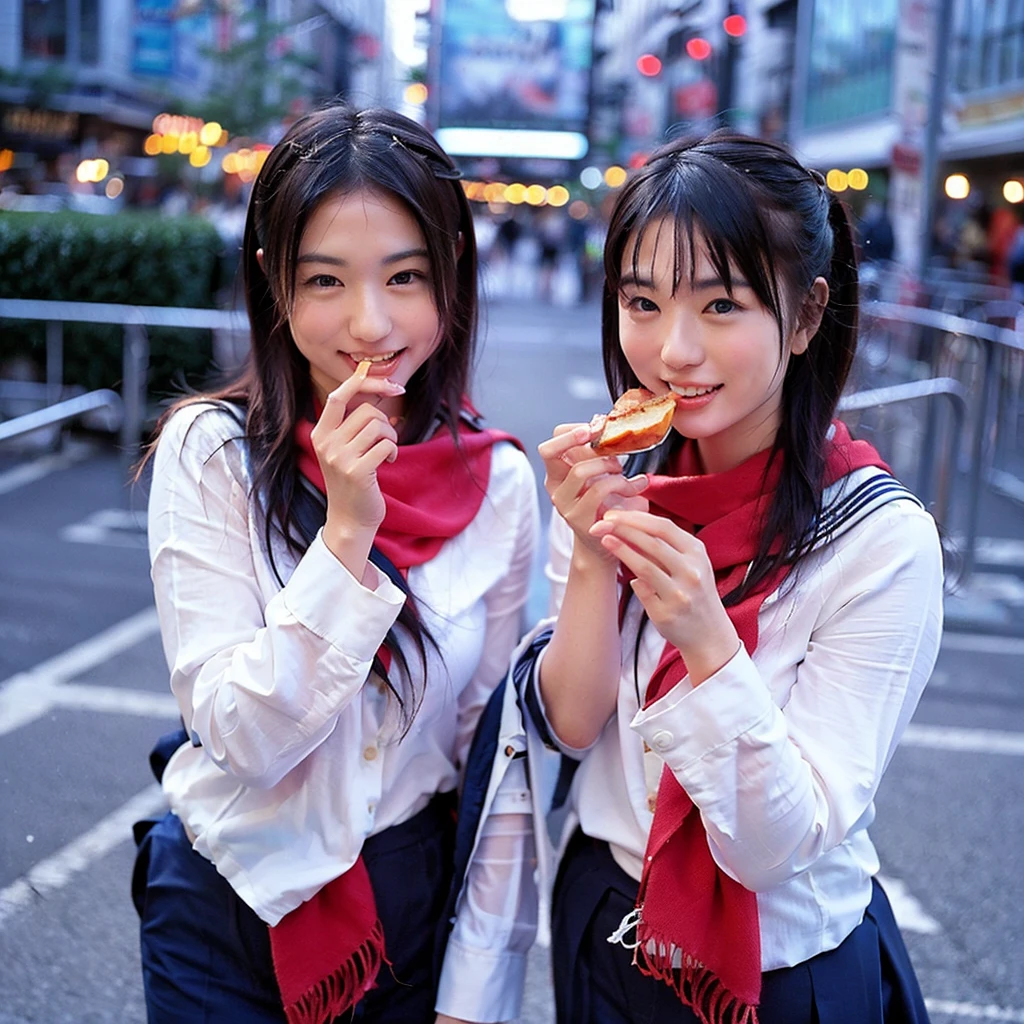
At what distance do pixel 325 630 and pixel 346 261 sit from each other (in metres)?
0.55

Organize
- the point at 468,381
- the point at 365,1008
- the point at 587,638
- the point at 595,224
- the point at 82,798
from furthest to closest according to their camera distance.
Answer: the point at 595,224 → the point at 82,798 → the point at 468,381 → the point at 365,1008 → the point at 587,638

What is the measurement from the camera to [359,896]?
6.15 feet

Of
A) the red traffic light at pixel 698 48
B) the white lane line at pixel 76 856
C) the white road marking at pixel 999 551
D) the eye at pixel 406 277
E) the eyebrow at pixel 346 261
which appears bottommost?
the white lane line at pixel 76 856

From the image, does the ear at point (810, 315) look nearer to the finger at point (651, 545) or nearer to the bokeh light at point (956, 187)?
the finger at point (651, 545)

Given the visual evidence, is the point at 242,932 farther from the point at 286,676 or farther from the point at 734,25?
the point at 734,25

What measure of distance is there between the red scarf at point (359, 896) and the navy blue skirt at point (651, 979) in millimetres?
301

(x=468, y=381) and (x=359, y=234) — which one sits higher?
(x=359, y=234)

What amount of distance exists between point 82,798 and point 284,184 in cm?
289

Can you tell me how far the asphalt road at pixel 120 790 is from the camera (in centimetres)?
328

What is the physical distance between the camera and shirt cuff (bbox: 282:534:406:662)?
→ 5.56ft

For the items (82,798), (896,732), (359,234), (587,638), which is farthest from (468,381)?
(82,798)

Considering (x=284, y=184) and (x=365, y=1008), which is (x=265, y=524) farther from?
(x=365, y=1008)

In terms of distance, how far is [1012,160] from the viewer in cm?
2583

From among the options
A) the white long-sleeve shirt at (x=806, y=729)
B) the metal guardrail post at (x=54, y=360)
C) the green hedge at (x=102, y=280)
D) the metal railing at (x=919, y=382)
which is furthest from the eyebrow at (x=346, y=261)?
the metal guardrail post at (x=54, y=360)
